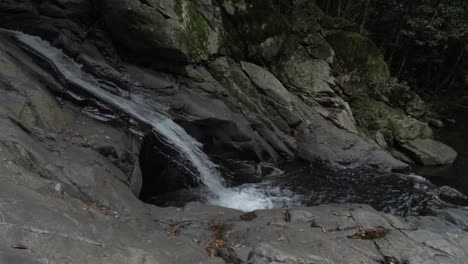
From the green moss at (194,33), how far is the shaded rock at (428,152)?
32.2 ft

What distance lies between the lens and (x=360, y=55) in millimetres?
18375

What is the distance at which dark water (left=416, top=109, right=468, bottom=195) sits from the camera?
14.7 m

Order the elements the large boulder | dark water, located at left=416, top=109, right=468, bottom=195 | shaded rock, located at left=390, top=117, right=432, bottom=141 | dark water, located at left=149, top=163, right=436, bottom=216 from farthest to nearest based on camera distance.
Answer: shaded rock, located at left=390, top=117, right=432, bottom=141
dark water, located at left=416, top=109, right=468, bottom=195
the large boulder
dark water, located at left=149, top=163, right=436, bottom=216

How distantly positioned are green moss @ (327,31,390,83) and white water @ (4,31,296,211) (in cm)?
963

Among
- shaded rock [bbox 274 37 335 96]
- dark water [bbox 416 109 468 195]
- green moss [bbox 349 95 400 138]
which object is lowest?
dark water [bbox 416 109 468 195]

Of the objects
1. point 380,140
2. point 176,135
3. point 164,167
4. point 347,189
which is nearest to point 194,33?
point 176,135

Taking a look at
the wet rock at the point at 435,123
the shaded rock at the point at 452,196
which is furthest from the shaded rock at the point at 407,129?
the wet rock at the point at 435,123

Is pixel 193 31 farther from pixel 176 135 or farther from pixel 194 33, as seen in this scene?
pixel 176 135

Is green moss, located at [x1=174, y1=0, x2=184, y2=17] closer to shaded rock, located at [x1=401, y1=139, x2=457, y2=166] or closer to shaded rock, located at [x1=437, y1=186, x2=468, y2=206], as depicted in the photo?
shaded rock, located at [x1=437, y1=186, x2=468, y2=206]

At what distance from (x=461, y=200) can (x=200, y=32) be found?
984cm

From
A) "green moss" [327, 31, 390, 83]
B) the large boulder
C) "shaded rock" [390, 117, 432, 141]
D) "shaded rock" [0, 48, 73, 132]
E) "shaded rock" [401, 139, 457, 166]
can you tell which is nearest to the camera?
"shaded rock" [0, 48, 73, 132]

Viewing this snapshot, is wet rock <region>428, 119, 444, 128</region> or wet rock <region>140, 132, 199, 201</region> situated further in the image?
wet rock <region>428, 119, 444, 128</region>

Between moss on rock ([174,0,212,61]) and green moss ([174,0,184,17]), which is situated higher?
green moss ([174,0,184,17])

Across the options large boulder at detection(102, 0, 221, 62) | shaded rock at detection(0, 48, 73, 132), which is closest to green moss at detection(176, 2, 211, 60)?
large boulder at detection(102, 0, 221, 62)
